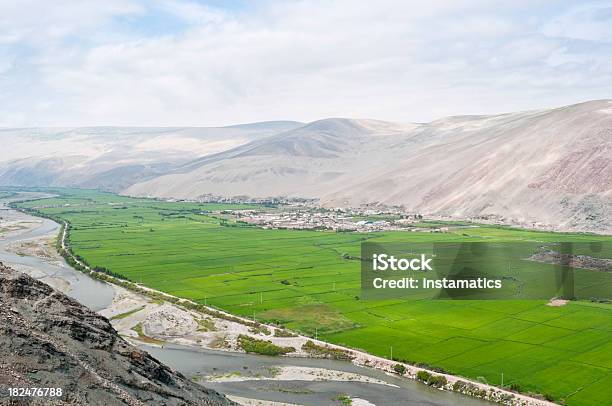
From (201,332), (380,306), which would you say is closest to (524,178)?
(380,306)

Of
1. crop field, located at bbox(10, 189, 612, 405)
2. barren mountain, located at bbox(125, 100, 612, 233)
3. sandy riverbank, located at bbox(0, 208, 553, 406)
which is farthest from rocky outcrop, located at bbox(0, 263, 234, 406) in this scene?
barren mountain, located at bbox(125, 100, 612, 233)

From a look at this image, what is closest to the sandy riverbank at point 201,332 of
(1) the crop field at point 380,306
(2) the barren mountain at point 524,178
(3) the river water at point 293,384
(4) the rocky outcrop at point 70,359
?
(3) the river water at point 293,384

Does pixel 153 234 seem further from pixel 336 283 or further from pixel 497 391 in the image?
pixel 497 391

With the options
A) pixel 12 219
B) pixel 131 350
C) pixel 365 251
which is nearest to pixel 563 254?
pixel 365 251

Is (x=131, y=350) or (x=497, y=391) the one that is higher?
(x=131, y=350)

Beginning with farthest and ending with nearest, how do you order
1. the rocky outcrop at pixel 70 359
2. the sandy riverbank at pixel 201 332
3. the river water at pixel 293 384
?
the sandy riverbank at pixel 201 332 < the river water at pixel 293 384 < the rocky outcrop at pixel 70 359

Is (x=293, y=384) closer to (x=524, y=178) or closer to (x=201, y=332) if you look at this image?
(x=201, y=332)

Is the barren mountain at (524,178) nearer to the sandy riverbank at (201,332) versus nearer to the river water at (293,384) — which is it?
the sandy riverbank at (201,332)
